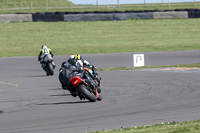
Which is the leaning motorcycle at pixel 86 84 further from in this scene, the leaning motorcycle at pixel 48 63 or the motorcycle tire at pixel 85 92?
the leaning motorcycle at pixel 48 63

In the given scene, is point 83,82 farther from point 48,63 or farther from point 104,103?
point 48,63

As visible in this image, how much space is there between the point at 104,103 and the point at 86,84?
0.69 meters

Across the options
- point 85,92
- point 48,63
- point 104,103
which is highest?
point 85,92

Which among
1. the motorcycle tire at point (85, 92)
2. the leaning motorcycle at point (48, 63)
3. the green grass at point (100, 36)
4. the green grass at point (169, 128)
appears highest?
the green grass at point (169, 128)

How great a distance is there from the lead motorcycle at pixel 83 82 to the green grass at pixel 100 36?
20965 millimetres

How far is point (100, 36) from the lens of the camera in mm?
40656

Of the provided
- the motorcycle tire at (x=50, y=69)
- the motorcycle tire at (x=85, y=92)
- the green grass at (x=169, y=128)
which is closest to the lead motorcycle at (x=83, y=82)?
the motorcycle tire at (x=85, y=92)

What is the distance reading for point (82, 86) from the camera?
13.5 meters

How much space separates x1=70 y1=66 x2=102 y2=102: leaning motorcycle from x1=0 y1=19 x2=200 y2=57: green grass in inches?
831

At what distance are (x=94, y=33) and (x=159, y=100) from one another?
2781 centimetres

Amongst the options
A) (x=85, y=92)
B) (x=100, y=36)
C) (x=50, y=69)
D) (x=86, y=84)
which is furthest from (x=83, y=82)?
(x=100, y=36)

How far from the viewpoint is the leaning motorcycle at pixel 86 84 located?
1350 centimetres

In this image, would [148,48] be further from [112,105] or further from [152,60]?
[112,105]

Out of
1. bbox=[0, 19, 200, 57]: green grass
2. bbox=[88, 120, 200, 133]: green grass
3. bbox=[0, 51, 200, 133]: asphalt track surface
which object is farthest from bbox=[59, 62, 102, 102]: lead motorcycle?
bbox=[0, 19, 200, 57]: green grass
